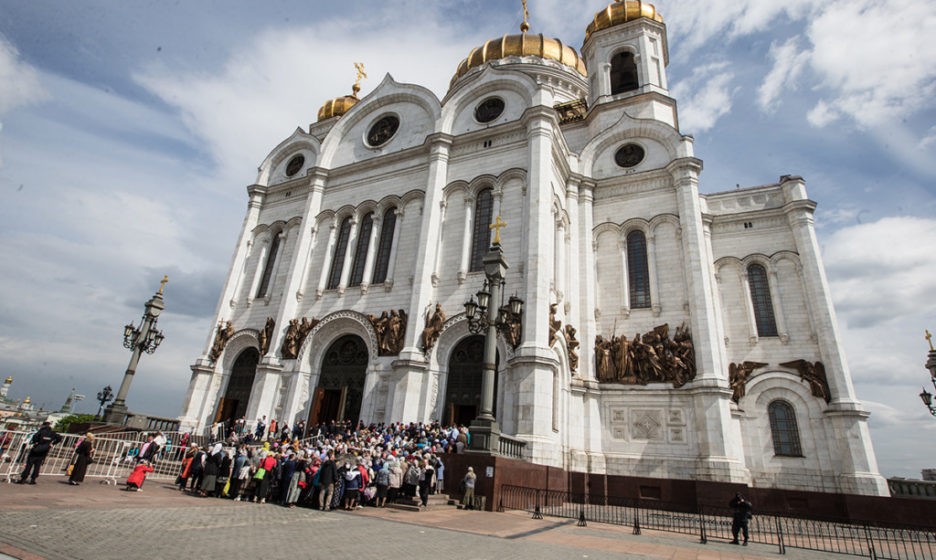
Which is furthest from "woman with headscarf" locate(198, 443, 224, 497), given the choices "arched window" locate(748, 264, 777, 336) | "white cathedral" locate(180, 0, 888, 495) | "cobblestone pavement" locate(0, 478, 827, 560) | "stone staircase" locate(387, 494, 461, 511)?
"arched window" locate(748, 264, 777, 336)

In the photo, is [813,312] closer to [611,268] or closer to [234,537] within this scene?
[611,268]

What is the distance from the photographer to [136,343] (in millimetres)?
20844

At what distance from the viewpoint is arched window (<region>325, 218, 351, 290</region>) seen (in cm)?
2291

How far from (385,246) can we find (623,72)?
18.0 m

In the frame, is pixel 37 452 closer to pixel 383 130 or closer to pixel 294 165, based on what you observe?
pixel 383 130

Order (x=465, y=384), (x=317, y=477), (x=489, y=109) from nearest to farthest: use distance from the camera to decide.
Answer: (x=317, y=477) → (x=465, y=384) → (x=489, y=109)

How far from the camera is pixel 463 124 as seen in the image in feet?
75.9

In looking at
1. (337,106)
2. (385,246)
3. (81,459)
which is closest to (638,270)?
(385,246)

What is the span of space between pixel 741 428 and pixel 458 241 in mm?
13765

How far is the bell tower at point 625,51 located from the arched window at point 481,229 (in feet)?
34.6

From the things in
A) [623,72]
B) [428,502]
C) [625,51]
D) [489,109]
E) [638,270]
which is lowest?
[428,502]

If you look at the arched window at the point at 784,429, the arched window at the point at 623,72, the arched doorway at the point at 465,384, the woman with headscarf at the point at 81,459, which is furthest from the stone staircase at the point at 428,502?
the arched window at the point at 623,72

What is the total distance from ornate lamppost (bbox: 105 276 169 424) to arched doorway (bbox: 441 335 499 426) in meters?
13.8

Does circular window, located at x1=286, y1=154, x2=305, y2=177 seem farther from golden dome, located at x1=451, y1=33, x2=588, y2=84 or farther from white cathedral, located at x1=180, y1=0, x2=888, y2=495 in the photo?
golden dome, located at x1=451, y1=33, x2=588, y2=84
